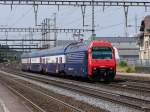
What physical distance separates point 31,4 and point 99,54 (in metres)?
10.9

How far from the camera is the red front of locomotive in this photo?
117 ft

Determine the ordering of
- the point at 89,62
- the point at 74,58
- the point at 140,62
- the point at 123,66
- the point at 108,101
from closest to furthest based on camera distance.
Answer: the point at 108,101
the point at 89,62
the point at 74,58
the point at 140,62
the point at 123,66

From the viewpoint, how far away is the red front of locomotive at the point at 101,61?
117ft

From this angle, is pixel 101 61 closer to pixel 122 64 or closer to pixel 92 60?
pixel 92 60

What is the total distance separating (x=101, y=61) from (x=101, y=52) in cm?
78

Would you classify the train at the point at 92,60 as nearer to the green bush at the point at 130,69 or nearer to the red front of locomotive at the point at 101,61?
the red front of locomotive at the point at 101,61

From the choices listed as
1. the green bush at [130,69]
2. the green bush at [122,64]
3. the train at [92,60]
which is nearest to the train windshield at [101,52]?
the train at [92,60]

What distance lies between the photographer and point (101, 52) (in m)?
36.5

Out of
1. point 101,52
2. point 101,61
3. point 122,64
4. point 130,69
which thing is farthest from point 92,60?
point 122,64

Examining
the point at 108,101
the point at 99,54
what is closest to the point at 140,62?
the point at 99,54

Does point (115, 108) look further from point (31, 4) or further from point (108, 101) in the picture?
point (31, 4)

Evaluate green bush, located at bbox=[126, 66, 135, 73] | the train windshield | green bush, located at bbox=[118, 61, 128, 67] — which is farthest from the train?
green bush, located at bbox=[118, 61, 128, 67]

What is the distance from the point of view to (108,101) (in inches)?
857

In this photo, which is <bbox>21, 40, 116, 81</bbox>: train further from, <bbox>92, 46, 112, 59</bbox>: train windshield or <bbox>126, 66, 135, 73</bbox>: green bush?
<bbox>126, 66, 135, 73</bbox>: green bush
